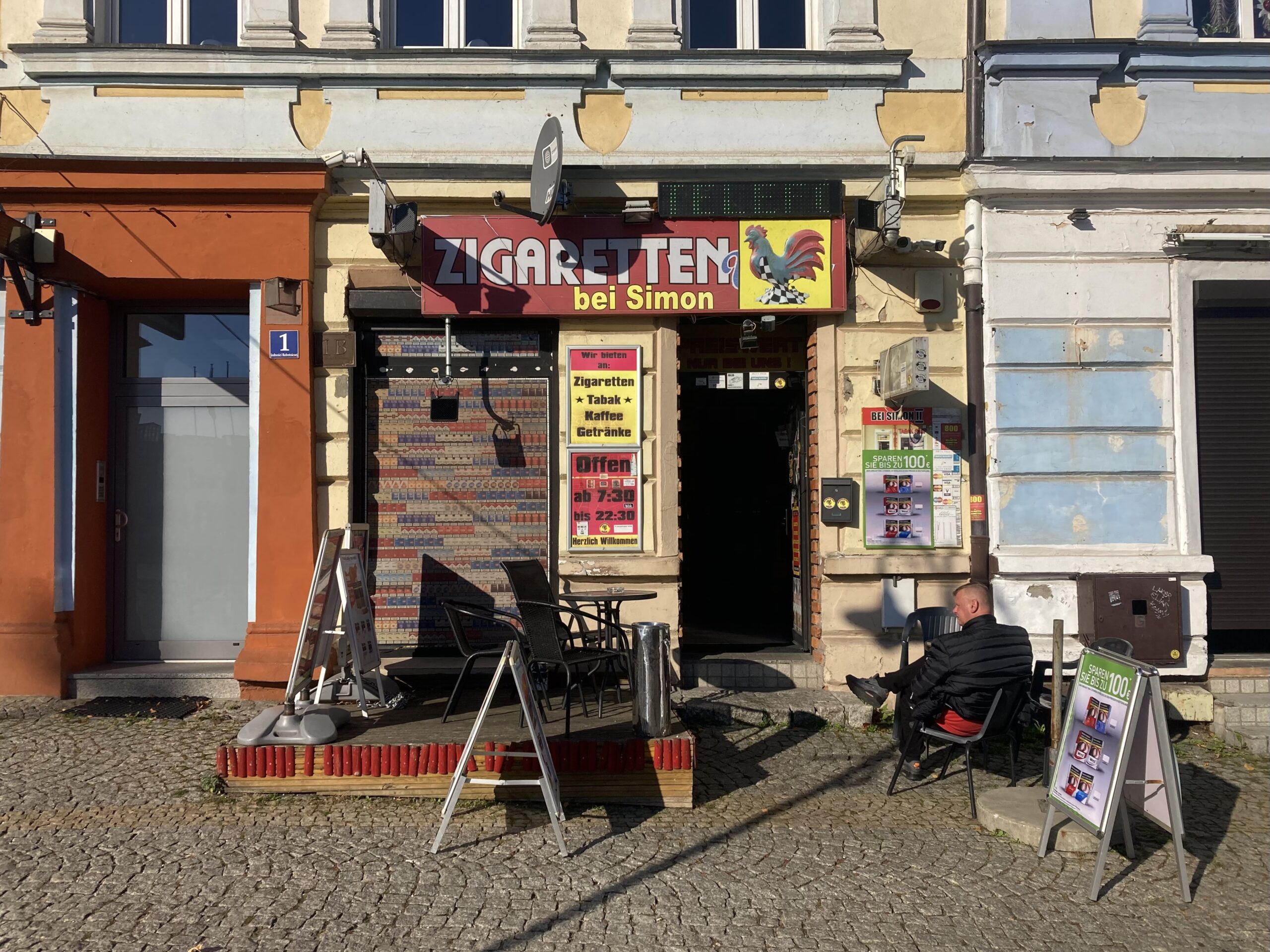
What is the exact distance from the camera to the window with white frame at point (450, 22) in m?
7.81

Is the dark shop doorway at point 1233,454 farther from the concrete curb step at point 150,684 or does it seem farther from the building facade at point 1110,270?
the concrete curb step at point 150,684

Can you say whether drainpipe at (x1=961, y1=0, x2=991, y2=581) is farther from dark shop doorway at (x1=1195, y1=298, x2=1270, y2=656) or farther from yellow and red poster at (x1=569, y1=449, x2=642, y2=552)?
yellow and red poster at (x1=569, y1=449, x2=642, y2=552)

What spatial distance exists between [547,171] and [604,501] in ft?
8.21

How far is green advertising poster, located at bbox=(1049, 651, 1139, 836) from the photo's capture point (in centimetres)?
424

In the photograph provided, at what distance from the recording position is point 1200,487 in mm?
7520

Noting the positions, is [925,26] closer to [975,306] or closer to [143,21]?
[975,306]

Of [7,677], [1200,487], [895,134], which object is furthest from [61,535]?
[1200,487]

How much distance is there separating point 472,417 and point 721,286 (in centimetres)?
224

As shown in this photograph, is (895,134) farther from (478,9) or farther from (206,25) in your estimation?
(206,25)

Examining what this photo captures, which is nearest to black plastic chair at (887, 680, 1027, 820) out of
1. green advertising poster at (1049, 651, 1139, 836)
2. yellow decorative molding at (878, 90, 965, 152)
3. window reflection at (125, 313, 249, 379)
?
green advertising poster at (1049, 651, 1139, 836)

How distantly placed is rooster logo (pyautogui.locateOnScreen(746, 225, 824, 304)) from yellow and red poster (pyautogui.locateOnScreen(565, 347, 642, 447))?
45.6 inches

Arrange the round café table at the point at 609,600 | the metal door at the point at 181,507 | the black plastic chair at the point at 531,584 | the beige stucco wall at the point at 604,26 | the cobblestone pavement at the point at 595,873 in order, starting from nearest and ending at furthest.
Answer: the cobblestone pavement at the point at 595,873, the black plastic chair at the point at 531,584, the round café table at the point at 609,600, the beige stucco wall at the point at 604,26, the metal door at the point at 181,507

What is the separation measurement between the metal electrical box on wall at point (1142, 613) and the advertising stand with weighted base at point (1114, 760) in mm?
2713

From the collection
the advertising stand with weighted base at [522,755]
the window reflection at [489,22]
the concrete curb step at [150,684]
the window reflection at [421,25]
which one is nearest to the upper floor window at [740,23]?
the window reflection at [489,22]
